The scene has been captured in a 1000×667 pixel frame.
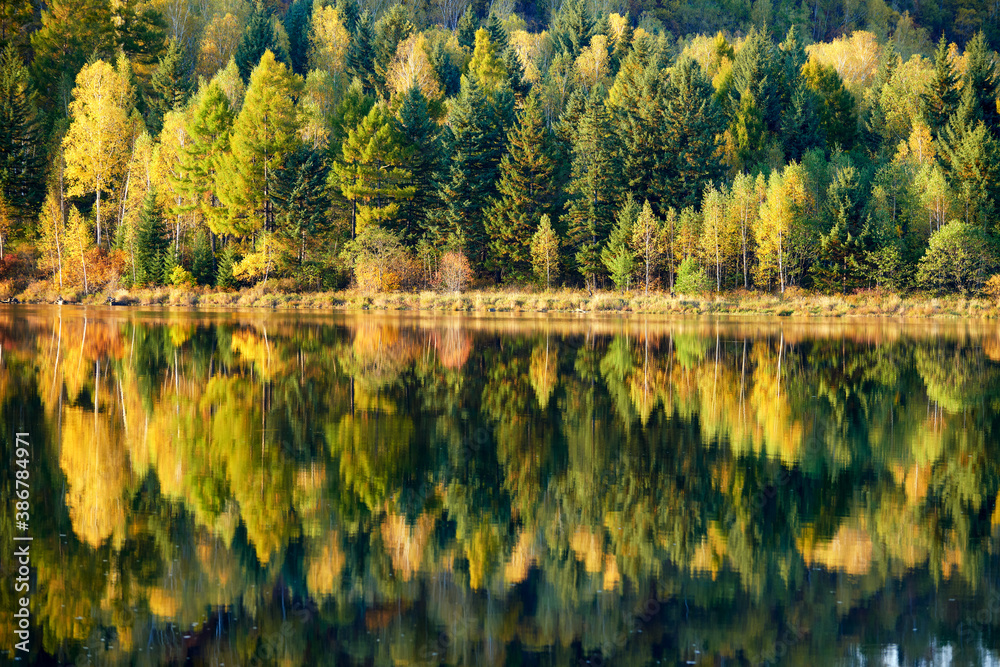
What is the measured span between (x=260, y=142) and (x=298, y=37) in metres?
45.7

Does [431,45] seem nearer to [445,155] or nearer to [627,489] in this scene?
[445,155]

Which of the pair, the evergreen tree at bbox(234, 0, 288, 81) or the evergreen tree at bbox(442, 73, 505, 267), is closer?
the evergreen tree at bbox(442, 73, 505, 267)

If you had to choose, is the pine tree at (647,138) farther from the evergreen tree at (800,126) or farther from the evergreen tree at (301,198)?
the evergreen tree at (301,198)

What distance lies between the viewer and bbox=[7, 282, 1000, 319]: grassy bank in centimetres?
5766

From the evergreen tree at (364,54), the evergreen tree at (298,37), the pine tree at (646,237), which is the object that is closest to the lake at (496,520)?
the pine tree at (646,237)

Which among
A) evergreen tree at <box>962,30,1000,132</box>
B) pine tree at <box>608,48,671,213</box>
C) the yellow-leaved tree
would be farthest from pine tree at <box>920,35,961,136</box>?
the yellow-leaved tree

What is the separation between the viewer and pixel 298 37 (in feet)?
347

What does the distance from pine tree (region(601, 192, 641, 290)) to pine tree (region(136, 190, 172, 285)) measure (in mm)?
30115

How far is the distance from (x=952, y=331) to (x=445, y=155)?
125 feet

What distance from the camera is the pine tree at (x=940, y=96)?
71.4m

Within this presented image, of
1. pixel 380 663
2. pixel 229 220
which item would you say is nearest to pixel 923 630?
pixel 380 663

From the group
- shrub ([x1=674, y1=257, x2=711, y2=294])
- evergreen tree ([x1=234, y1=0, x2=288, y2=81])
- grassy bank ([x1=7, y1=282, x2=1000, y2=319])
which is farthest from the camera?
evergreen tree ([x1=234, y1=0, x2=288, y2=81])

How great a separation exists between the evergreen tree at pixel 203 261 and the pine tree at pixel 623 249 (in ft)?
89.3

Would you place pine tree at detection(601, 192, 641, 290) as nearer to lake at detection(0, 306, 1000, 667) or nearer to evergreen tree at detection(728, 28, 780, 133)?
evergreen tree at detection(728, 28, 780, 133)
